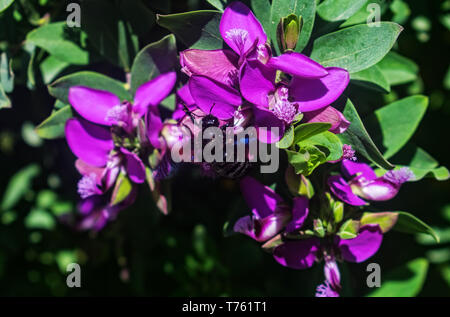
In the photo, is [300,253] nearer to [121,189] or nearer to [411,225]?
[411,225]

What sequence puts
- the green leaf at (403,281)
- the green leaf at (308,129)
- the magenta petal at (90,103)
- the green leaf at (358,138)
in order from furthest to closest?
the green leaf at (403,281)
the magenta petal at (90,103)
the green leaf at (358,138)
the green leaf at (308,129)

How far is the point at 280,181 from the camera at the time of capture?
142cm

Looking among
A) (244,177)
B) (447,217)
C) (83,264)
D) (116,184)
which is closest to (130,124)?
(116,184)

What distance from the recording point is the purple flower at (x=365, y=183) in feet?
4.24

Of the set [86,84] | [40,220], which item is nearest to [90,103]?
[86,84]

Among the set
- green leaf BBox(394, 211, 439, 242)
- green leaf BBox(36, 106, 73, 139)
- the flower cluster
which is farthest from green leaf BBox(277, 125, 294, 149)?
green leaf BBox(36, 106, 73, 139)

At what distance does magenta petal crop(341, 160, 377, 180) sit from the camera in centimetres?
133

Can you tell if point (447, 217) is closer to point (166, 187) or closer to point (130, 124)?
point (166, 187)

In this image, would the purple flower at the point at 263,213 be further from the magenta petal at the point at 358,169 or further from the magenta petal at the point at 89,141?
the magenta petal at the point at 89,141

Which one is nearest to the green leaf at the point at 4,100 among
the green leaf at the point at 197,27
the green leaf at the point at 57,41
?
the green leaf at the point at 57,41

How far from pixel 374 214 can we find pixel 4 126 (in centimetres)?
170

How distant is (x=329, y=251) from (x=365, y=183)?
0.23 m

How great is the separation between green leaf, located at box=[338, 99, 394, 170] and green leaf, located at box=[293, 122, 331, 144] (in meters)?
0.14

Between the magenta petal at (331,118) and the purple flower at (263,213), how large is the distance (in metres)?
0.24
